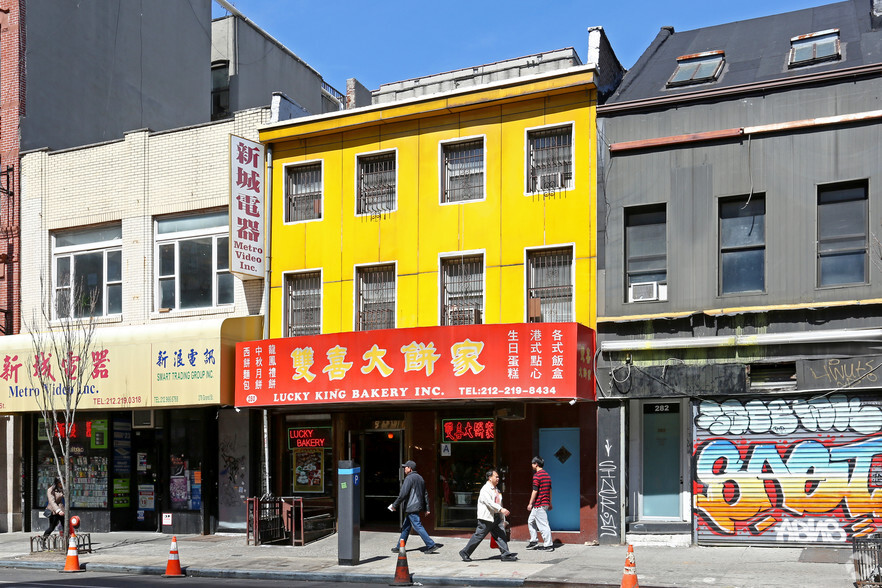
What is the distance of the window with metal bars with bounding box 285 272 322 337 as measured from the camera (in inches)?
854

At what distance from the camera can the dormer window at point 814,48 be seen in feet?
59.6

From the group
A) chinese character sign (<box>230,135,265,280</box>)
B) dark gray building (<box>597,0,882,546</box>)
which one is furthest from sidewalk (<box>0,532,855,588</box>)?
chinese character sign (<box>230,135,265,280</box>)

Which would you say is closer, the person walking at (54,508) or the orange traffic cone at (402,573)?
the orange traffic cone at (402,573)

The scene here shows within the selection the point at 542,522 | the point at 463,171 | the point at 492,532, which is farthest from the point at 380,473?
the point at 463,171

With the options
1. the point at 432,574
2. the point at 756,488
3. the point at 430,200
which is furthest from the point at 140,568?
the point at 756,488

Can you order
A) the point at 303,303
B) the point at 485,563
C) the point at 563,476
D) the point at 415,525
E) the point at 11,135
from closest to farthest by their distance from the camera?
the point at 485,563 → the point at 415,525 → the point at 563,476 → the point at 303,303 → the point at 11,135

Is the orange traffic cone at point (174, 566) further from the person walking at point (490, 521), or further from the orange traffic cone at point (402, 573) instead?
the person walking at point (490, 521)

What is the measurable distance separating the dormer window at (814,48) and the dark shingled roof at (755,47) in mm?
123

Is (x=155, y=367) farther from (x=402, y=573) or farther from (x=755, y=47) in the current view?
(x=755, y=47)

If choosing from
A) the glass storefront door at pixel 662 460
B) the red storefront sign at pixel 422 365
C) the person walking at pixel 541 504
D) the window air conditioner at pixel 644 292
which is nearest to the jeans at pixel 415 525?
the person walking at pixel 541 504

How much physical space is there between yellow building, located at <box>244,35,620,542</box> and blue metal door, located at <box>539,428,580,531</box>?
28mm

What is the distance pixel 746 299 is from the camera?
17.2 meters

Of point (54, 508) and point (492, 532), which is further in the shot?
point (54, 508)

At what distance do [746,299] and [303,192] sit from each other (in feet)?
32.9
